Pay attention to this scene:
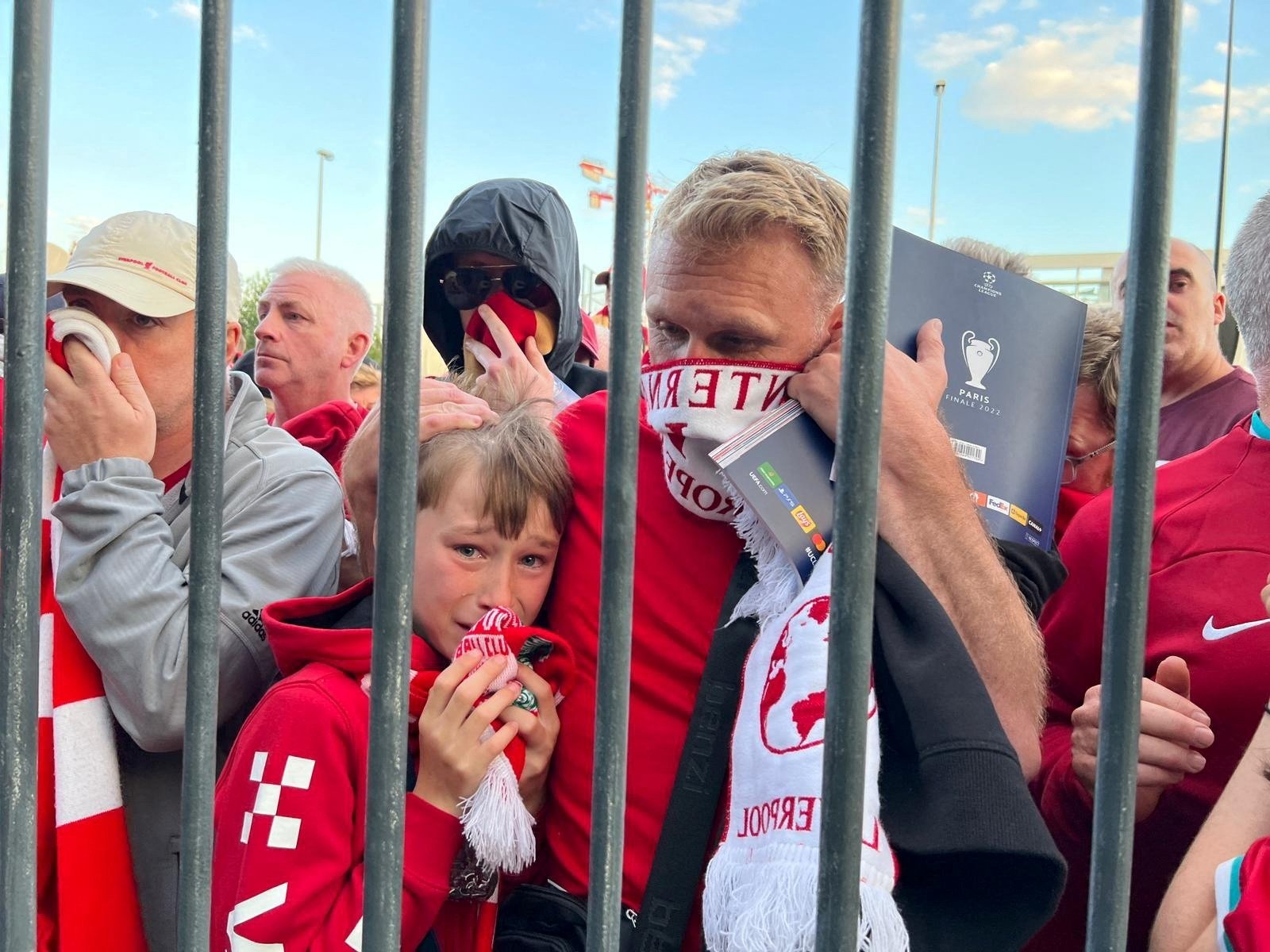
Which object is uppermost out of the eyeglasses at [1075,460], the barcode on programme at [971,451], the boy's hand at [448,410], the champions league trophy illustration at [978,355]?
the champions league trophy illustration at [978,355]

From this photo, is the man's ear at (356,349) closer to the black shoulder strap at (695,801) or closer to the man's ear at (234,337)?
the man's ear at (234,337)

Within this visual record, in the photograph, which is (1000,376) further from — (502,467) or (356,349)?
(356,349)

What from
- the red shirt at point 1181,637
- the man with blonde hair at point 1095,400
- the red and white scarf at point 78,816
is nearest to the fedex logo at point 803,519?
the red shirt at point 1181,637

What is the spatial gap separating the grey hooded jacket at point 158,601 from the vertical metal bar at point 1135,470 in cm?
123

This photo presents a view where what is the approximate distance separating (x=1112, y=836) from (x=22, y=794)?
2.93 ft

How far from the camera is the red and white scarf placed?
5.57 feet

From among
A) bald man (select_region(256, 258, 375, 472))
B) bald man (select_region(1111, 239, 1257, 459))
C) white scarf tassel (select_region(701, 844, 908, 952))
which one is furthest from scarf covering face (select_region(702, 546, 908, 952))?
bald man (select_region(256, 258, 375, 472))

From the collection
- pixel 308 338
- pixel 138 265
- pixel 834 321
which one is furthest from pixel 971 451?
pixel 308 338

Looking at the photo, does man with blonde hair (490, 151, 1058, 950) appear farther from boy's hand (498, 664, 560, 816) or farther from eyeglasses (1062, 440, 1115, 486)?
eyeglasses (1062, 440, 1115, 486)

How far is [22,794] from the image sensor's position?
0.97 meters

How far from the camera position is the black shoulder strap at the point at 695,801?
4.89 ft

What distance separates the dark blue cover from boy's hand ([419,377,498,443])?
68 cm

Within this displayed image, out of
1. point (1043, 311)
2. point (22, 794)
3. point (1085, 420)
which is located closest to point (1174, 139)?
point (1043, 311)

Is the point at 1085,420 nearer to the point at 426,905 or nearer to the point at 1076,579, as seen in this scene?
the point at 1076,579
